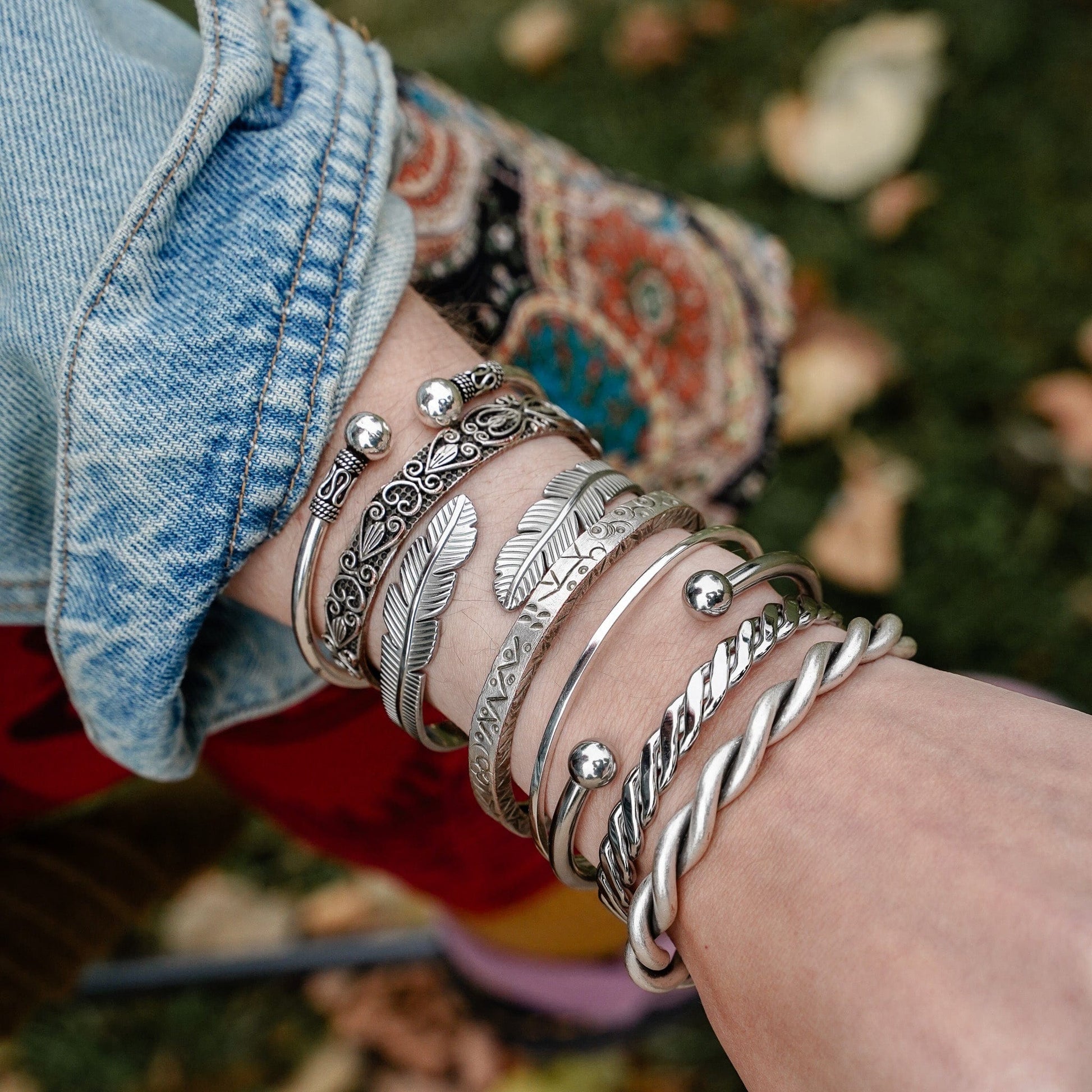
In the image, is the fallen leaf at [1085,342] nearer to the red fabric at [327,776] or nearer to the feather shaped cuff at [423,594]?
the red fabric at [327,776]

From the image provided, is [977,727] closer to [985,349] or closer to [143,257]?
[143,257]

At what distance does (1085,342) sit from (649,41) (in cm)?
125

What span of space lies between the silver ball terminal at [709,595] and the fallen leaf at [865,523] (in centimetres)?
125

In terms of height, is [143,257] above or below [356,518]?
above

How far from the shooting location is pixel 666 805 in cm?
59

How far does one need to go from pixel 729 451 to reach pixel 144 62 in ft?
2.39

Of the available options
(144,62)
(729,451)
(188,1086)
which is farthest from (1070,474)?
(188,1086)

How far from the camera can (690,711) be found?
1.93ft

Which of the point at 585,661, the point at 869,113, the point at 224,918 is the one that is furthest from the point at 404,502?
the point at 869,113

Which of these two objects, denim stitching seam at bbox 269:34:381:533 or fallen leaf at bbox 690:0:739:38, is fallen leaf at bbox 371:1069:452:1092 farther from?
fallen leaf at bbox 690:0:739:38

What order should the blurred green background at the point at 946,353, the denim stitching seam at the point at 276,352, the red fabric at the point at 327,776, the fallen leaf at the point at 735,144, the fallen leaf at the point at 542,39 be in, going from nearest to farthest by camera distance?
1. the denim stitching seam at the point at 276,352
2. the red fabric at the point at 327,776
3. the blurred green background at the point at 946,353
4. the fallen leaf at the point at 735,144
5. the fallen leaf at the point at 542,39

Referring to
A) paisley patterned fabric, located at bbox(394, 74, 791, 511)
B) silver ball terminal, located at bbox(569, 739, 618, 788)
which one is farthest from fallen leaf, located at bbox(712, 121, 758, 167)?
silver ball terminal, located at bbox(569, 739, 618, 788)

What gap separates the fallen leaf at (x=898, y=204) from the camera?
6.64 feet

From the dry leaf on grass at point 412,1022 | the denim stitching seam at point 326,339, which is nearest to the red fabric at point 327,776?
the denim stitching seam at point 326,339
